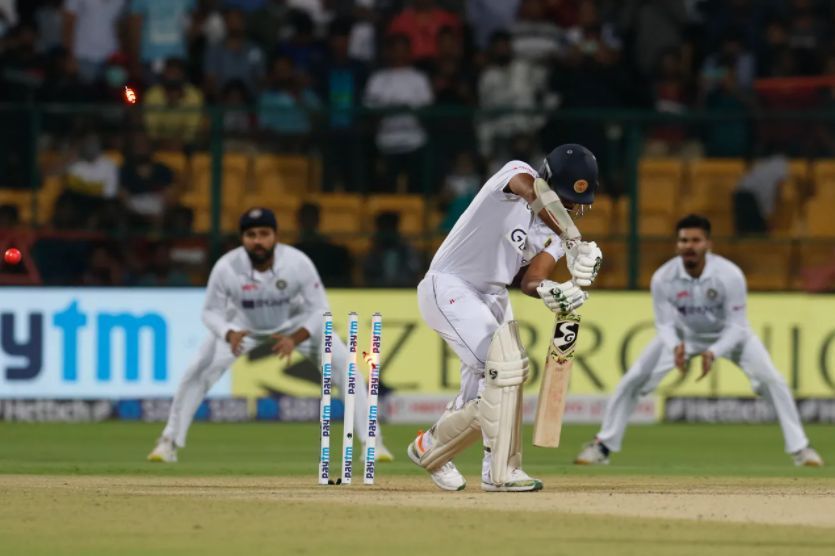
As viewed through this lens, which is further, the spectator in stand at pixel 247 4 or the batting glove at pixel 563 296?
the spectator in stand at pixel 247 4

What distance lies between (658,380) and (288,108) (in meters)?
5.28

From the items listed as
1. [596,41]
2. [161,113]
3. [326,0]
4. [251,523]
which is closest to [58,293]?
[161,113]

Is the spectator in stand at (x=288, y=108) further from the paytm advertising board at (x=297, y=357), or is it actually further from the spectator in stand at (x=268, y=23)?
the paytm advertising board at (x=297, y=357)

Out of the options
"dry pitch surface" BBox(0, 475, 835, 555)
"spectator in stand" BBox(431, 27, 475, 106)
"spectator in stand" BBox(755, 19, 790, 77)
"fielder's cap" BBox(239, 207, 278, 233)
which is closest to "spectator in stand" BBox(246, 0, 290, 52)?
"spectator in stand" BBox(431, 27, 475, 106)

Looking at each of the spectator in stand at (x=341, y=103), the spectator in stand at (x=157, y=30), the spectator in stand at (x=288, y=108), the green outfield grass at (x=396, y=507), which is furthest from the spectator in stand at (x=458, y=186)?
the green outfield grass at (x=396, y=507)

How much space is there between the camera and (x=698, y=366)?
17969 millimetres

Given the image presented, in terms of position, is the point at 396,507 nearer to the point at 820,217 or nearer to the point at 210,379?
the point at 210,379

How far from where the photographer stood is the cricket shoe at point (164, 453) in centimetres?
1352

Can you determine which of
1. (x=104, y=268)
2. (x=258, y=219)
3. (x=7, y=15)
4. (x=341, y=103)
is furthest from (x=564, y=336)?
(x=7, y=15)

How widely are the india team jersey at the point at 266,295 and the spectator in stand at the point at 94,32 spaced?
6480mm

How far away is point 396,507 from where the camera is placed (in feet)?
32.0

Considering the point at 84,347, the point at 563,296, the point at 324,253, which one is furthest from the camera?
the point at 324,253

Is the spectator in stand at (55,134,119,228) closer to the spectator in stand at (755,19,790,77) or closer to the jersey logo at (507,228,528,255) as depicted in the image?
the spectator in stand at (755,19,790,77)

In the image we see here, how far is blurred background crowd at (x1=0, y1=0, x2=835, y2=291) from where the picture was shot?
17.9 metres
